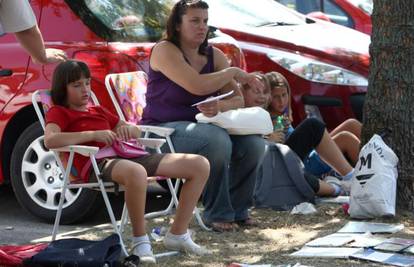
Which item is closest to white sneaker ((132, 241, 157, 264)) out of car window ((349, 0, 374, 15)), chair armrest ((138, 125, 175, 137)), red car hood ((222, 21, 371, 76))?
chair armrest ((138, 125, 175, 137))

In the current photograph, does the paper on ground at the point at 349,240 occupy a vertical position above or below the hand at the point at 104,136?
below

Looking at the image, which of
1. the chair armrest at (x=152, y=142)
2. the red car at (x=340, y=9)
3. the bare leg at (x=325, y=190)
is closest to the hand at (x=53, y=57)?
the chair armrest at (x=152, y=142)

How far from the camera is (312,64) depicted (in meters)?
8.48

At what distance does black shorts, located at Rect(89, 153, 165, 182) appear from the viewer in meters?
5.63

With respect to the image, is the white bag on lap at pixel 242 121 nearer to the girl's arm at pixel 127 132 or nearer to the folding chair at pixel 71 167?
the folding chair at pixel 71 167

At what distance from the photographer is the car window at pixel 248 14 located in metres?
8.99

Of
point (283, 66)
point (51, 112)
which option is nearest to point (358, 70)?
point (283, 66)

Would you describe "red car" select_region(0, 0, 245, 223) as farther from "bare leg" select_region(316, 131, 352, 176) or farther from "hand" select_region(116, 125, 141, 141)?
"bare leg" select_region(316, 131, 352, 176)

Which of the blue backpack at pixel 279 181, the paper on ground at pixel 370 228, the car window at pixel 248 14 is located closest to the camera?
the paper on ground at pixel 370 228

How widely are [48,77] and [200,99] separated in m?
1.20

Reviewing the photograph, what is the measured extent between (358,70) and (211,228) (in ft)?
8.87

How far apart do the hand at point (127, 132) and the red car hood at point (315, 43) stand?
2972 millimetres

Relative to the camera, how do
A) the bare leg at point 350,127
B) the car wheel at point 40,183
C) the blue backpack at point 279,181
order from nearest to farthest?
the car wheel at point 40,183, the blue backpack at point 279,181, the bare leg at point 350,127

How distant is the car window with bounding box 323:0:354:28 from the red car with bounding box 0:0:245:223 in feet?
18.1
